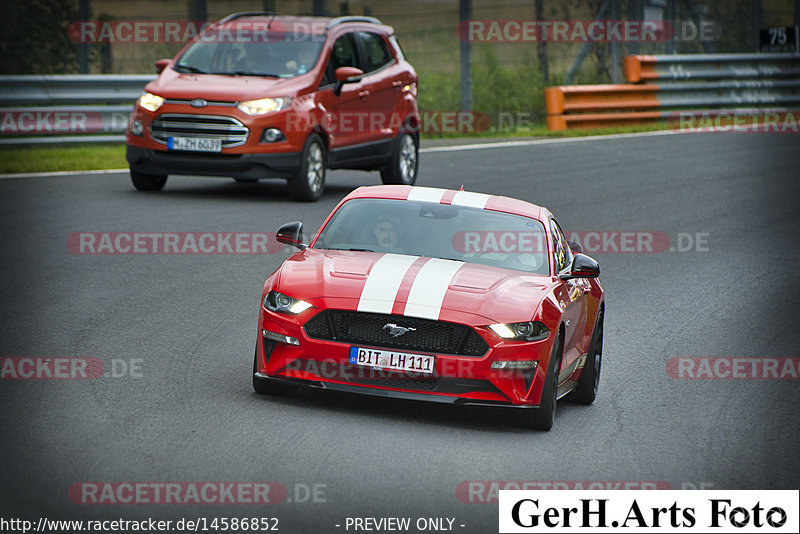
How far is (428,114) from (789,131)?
729 centimetres

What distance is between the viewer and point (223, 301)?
37.6ft

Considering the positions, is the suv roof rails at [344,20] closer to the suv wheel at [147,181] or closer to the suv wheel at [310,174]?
the suv wheel at [310,174]

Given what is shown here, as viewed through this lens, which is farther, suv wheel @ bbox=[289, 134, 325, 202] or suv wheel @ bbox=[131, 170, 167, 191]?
suv wheel @ bbox=[131, 170, 167, 191]

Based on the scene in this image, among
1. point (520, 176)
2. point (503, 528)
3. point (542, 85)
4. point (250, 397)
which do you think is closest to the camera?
point (503, 528)

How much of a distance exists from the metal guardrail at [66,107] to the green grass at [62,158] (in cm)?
15

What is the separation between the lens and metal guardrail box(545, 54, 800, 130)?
90.5 feet

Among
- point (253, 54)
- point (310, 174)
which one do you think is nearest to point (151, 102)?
point (253, 54)

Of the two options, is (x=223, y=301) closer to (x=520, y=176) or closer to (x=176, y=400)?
(x=176, y=400)

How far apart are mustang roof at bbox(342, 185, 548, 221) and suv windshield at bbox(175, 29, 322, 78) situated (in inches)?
311

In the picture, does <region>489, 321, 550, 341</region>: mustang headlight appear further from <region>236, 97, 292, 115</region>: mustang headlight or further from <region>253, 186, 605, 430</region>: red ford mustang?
<region>236, 97, 292, 115</region>: mustang headlight

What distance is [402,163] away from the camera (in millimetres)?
19016

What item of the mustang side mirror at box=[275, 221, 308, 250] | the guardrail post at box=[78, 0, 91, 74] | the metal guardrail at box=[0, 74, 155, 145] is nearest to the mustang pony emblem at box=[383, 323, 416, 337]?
the mustang side mirror at box=[275, 221, 308, 250]

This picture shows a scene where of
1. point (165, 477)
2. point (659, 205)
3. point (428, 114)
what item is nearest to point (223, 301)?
point (165, 477)

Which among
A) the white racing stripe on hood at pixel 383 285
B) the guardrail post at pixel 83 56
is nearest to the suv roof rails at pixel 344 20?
the guardrail post at pixel 83 56
